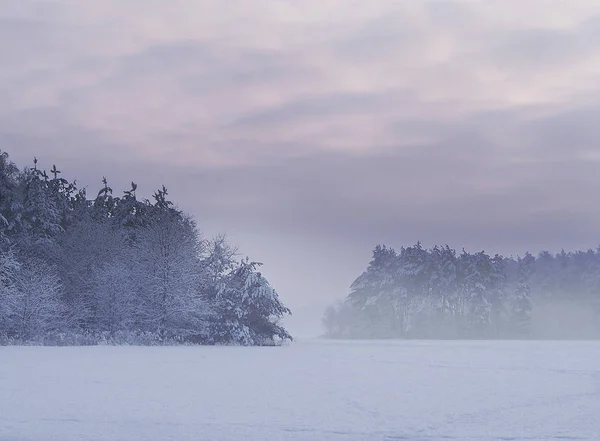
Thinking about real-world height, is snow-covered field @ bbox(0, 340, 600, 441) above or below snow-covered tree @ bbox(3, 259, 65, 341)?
below

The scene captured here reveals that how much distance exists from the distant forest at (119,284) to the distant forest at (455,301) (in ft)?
135

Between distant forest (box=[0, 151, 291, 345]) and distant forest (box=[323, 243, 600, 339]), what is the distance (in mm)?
41228

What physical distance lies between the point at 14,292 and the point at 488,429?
42921 millimetres

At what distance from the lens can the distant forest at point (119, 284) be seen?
Answer: 50.2m

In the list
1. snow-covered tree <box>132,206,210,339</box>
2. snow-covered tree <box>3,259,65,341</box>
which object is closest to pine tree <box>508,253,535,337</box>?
snow-covered tree <box>132,206,210,339</box>

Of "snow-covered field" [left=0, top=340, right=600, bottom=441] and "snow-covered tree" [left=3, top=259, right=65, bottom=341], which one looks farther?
"snow-covered tree" [left=3, top=259, right=65, bottom=341]

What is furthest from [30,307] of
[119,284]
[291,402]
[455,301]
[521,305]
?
[521,305]

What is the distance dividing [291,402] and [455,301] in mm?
85238

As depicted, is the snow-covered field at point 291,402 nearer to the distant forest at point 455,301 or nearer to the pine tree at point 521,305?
the distant forest at point 455,301

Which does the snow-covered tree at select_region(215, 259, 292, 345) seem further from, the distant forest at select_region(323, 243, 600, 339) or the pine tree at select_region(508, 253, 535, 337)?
the pine tree at select_region(508, 253, 535, 337)

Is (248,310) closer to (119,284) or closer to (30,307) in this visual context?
(119,284)

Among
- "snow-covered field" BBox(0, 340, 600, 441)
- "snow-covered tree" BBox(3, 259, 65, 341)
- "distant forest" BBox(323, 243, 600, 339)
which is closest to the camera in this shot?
"snow-covered field" BBox(0, 340, 600, 441)

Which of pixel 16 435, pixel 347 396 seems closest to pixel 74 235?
pixel 347 396

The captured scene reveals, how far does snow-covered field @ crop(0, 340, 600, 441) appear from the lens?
12500 millimetres
